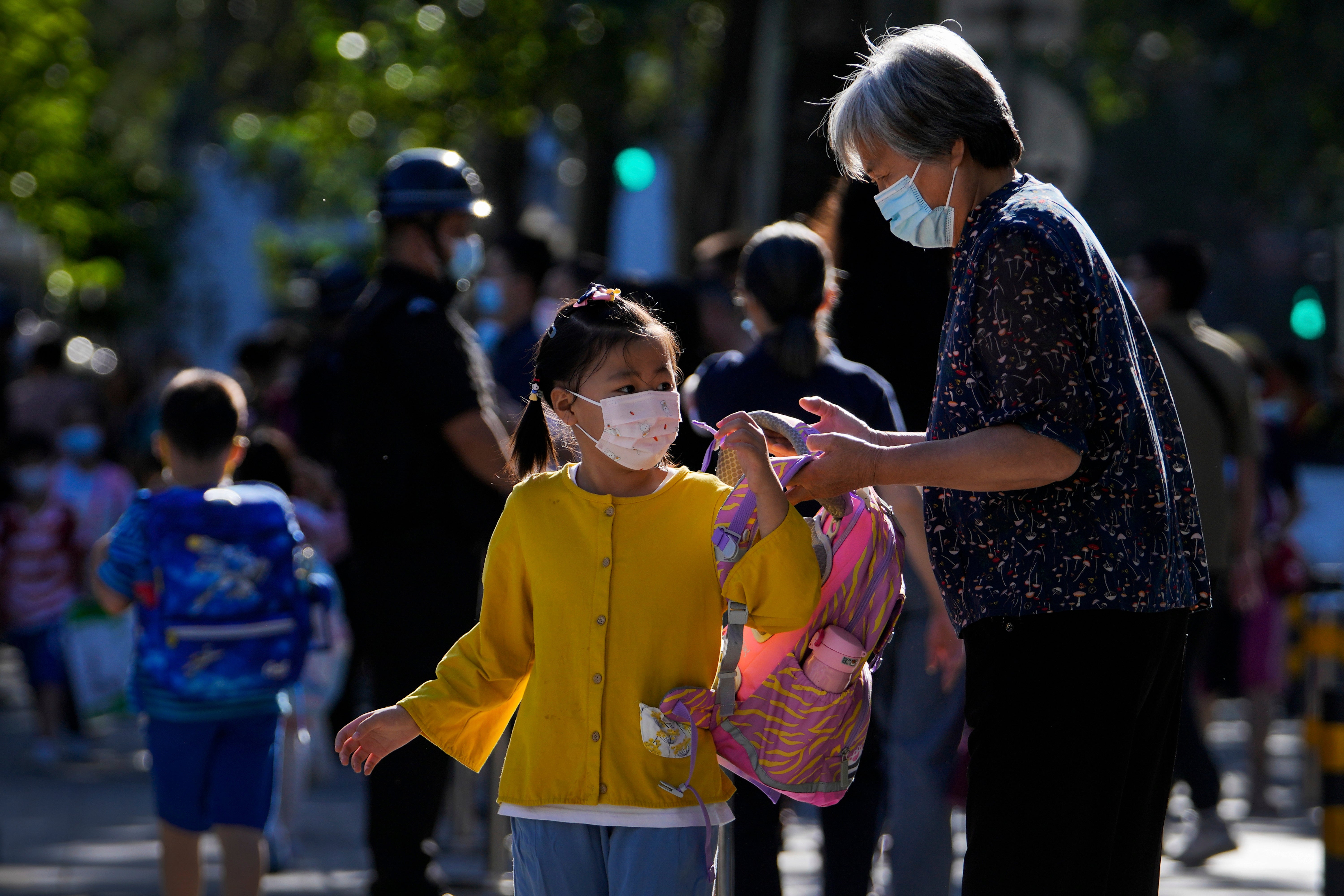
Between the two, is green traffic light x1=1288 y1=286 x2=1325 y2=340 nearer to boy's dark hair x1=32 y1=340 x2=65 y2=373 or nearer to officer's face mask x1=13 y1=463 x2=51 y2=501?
boy's dark hair x1=32 y1=340 x2=65 y2=373

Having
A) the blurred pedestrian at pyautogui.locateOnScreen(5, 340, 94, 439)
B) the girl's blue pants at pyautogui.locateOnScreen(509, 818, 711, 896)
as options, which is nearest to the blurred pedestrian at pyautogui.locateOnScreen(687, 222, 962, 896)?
the girl's blue pants at pyautogui.locateOnScreen(509, 818, 711, 896)

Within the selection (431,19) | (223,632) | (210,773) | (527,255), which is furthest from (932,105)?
(431,19)

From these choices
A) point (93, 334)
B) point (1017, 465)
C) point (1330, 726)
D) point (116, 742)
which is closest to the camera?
point (1017, 465)

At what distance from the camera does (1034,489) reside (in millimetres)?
3057

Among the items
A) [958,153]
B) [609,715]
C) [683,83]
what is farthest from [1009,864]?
[683,83]

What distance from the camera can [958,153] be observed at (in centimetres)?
319

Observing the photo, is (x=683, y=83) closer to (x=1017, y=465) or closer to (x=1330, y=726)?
(x=1330, y=726)

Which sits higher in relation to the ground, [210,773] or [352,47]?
[352,47]

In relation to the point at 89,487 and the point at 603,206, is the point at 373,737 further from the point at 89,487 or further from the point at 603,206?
the point at 603,206

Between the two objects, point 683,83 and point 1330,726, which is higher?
point 683,83

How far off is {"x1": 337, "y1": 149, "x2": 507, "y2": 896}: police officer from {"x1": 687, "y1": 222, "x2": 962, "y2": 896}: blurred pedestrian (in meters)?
0.72

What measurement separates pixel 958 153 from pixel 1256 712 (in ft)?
20.9

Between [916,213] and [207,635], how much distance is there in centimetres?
259

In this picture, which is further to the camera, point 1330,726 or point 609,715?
point 1330,726
